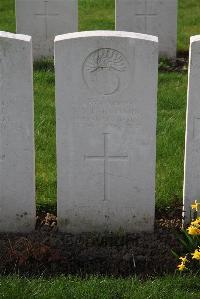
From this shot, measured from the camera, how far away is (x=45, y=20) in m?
10.3

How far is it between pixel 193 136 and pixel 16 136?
121 cm

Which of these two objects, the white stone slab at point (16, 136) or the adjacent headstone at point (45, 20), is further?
the adjacent headstone at point (45, 20)

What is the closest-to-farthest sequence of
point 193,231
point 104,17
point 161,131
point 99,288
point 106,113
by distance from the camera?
point 99,288 < point 193,231 < point 106,113 < point 161,131 < point 104,17

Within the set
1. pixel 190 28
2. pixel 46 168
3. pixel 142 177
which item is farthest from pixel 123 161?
pixel 190 28

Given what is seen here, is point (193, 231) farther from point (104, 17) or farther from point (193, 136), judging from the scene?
point (104, 17)

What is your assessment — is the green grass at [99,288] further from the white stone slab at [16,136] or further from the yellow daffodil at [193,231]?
the white stone slab at [16,136]

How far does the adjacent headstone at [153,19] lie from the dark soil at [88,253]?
5.13 m

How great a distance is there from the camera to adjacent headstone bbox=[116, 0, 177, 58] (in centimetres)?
1015

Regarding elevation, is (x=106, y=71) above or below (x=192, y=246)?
above

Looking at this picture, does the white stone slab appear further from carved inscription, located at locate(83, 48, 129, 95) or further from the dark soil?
carved inscription, located at locate(83, 48, 129, 95)

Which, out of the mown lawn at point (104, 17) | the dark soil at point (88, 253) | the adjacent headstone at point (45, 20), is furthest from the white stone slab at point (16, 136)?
the mown lawn at point (104, 17)

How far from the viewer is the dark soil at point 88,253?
16.7ft

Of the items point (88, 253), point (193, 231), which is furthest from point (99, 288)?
point (193, 231)

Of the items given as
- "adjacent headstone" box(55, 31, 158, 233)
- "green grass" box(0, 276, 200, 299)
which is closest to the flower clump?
"green grass" box(0, 276, 200, 299)
